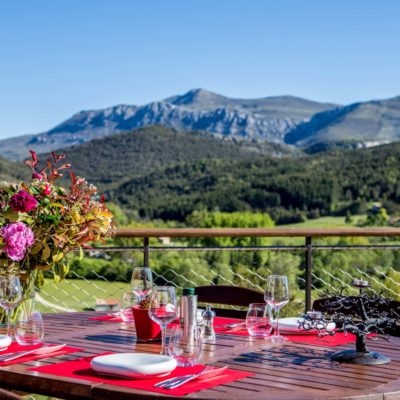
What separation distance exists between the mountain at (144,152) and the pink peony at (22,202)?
177ft

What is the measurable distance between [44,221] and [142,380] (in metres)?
0.76

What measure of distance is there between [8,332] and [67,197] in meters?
0.46

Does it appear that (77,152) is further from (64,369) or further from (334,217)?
(64,369)

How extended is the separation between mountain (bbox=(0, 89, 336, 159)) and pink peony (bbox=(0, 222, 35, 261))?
12024 cm

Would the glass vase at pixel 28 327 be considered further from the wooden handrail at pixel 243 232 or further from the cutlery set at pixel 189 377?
the wooden handrail at pixel 243 232

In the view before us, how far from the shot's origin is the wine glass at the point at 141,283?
2.54 meters

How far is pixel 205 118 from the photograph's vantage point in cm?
13688

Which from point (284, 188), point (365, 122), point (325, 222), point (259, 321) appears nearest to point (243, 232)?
point (259, 321)

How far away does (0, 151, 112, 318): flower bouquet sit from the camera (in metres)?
2.32

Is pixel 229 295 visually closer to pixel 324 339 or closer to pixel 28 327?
pixel 324 339

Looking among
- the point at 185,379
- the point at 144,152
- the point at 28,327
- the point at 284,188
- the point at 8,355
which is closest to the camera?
the point at 185,379

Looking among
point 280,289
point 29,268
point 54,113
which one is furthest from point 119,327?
point 54,113

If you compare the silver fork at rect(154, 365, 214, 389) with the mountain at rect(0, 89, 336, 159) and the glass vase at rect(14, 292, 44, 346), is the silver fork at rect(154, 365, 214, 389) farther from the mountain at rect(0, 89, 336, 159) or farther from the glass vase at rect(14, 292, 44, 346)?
the mountain at rect(0, 89, 336, 159)

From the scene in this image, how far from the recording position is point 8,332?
2273 millimetres
